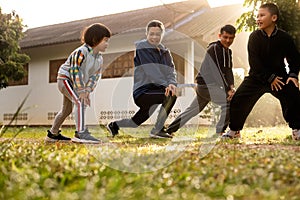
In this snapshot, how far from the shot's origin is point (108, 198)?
1902 millimetres

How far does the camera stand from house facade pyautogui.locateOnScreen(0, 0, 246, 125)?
15398 mm

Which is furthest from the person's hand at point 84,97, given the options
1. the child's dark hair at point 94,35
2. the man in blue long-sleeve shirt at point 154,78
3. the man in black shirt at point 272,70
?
the man in black shirt at point 272,70

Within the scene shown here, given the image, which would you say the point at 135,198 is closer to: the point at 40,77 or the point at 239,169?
the point at 239,169

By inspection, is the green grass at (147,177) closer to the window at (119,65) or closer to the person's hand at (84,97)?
the person's hand at (84,97)

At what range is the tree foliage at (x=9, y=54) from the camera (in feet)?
57.4

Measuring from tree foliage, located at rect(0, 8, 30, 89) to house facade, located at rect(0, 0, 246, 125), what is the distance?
876mm

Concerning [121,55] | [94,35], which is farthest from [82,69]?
[121,55]

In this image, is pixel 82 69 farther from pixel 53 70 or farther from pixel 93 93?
pixel 53 70

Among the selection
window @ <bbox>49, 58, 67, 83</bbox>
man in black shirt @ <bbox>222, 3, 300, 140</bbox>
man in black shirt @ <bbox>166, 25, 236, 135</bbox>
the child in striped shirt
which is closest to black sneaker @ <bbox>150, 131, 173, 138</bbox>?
man in black shirt @ <bbox>166, 25, 236, 135</bbox>

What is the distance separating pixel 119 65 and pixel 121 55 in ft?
1.62

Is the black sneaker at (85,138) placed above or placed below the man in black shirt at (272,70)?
below

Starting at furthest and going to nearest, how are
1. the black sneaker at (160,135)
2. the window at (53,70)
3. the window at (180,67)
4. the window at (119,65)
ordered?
1. the window at (53,70)
2. the window at (119,65)
3. the window at (180,67)
4. the black sneaker at (160,135)

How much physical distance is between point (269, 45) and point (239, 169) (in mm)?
3667

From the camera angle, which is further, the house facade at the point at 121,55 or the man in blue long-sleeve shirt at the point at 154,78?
the house facade at the point at 121,55
